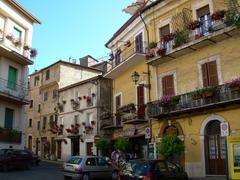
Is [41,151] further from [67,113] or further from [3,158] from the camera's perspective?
[3,158]

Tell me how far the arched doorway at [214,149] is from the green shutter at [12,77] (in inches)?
599

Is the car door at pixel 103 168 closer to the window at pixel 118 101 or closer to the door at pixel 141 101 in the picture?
the door at pixel 141 101

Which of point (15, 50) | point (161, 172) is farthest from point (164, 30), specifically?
point (161, 172)

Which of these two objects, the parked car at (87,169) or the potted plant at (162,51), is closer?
the parked car at (87,169)

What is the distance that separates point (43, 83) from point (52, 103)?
11.8 ft

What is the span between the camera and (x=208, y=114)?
64.8 ft

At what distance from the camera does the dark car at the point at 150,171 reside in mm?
13430

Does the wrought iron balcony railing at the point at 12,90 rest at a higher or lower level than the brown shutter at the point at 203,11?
lower

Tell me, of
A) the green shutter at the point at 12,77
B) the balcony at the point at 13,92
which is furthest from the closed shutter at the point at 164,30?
the green shutter at the point at 12,77

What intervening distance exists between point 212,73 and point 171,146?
466 cm

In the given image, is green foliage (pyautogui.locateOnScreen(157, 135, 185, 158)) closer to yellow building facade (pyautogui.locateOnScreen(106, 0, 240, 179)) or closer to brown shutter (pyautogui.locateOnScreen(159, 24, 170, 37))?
yellow building facade (pyautogui.locateOnScreen(106, 0, 240, 179))

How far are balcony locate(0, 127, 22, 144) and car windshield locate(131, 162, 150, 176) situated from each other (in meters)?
14.3

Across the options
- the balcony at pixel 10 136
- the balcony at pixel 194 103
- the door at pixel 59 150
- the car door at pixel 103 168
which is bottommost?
the car door at pixel 103 168

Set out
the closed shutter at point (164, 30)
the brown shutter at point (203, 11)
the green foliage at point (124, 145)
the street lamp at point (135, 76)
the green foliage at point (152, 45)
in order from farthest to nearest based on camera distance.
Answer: the green foliage at point (124, 145)
the street lamp at point (135, 76)
the closed shutter at point (164, 30)
the green foliage at point (152, 45)
the brown shutter at point (203, 11)
